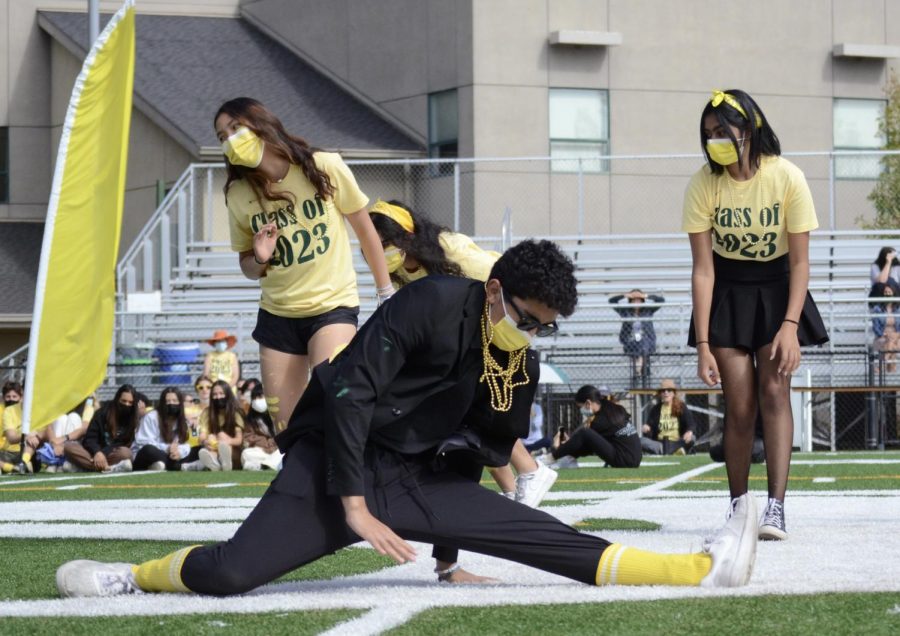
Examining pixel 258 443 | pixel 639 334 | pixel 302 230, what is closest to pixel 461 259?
pixel 302 230

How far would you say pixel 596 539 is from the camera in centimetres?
518

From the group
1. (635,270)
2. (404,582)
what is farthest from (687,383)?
(404,582)

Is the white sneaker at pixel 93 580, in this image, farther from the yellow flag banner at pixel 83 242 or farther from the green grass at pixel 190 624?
the yellow flag banner at pixel 83 242

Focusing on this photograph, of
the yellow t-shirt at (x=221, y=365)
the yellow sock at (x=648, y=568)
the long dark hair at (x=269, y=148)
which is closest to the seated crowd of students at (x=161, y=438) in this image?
the yellow t-shirt at (x=221, y=365)

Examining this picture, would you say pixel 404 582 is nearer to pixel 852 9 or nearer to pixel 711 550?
pixel 711 550

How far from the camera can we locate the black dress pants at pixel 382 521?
4992mm

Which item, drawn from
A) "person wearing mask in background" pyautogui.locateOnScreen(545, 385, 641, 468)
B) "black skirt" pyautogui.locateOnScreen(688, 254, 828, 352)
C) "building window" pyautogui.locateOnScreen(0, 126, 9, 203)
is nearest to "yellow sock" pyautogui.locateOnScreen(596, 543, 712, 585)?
"black skirt" pyautogui.locateOnScreen(688, 254, 828, 352)

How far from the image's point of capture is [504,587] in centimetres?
531

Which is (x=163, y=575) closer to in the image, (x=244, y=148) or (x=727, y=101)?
(x=244, y=148)

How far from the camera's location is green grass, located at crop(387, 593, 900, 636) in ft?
14.1

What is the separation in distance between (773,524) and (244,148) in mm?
2657

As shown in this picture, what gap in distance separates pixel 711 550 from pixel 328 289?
2552mm

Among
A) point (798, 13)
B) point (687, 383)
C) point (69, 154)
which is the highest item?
point (798, 13)

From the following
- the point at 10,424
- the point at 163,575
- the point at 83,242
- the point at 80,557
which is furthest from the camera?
the point at 10,424
